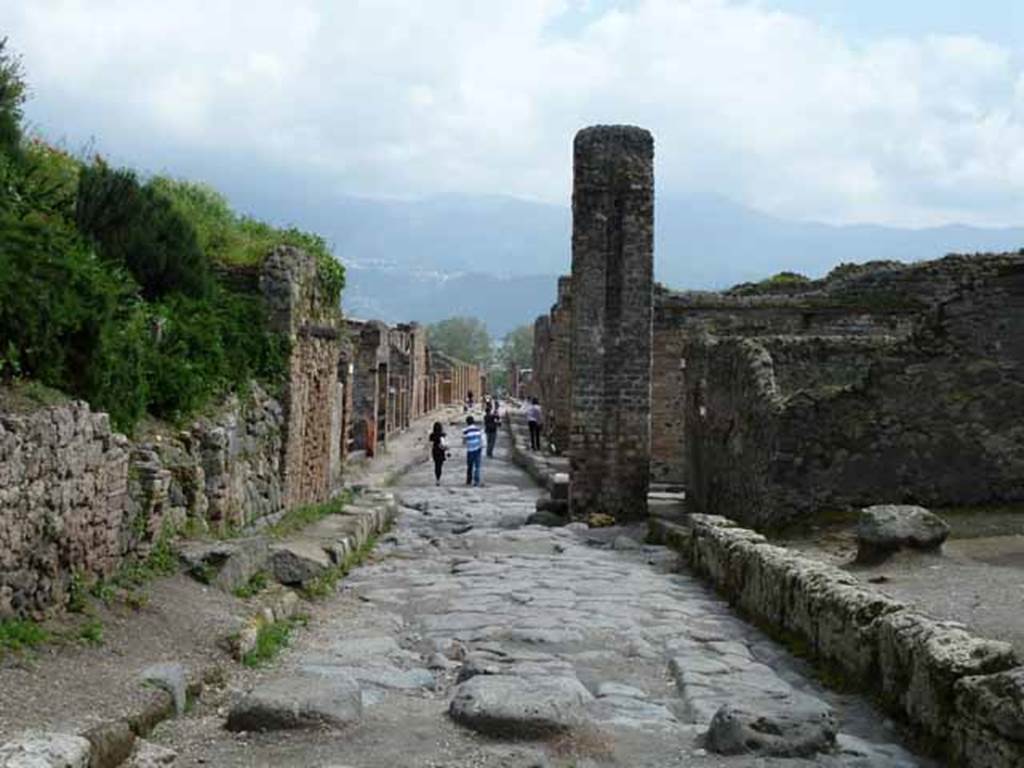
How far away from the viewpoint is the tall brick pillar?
17984mm

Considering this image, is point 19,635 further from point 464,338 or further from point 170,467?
point 464,338

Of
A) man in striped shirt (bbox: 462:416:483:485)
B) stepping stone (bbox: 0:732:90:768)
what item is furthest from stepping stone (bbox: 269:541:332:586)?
man in striped shirt (bbox: 462:416:483:485)

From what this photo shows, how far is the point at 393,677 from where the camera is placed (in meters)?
7.52

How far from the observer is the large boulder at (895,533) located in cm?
1022

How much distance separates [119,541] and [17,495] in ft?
5.67

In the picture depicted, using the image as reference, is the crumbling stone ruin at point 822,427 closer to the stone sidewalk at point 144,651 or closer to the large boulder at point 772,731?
the large boulder at point 772,731

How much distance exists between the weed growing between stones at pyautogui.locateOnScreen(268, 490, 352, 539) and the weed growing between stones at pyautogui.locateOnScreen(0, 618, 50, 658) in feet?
19.4

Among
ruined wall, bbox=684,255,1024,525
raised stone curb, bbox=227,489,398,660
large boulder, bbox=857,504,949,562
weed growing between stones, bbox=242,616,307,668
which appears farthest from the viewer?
ruined wall, bbox=684,255,1024,525

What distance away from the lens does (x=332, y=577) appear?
1148cm

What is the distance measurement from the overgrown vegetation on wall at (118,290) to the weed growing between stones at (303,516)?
162 cm

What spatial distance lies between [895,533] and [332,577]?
5108mm

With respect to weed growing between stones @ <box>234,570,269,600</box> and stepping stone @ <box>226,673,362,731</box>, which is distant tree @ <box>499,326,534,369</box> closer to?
weed growing between stones @ <box>234,570,269,600</box>

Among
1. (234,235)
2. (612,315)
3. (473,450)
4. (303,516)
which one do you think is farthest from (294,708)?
(473,450)

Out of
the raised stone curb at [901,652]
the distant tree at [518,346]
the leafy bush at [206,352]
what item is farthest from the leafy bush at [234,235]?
the distant tree at [518,346]
